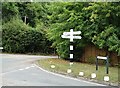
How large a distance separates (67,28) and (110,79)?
1176cm

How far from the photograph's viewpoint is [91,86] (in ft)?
49.7

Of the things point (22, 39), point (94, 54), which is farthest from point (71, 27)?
point (22, 39)

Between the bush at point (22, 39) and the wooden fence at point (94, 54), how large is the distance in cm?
1366

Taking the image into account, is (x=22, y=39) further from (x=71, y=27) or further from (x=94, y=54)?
(x=94, y=54)

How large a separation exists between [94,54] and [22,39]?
15642 millimetres

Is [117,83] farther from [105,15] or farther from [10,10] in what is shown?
[10,10]

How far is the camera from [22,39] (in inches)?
1646

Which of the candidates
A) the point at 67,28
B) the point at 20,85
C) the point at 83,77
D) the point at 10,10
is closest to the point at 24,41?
the point at 10,10

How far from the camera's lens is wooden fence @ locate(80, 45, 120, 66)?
26.8 metres

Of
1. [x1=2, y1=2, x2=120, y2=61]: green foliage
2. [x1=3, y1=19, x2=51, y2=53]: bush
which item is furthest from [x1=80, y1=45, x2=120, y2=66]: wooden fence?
[x1=3, y1=19, x2=51, y2=53]: bush

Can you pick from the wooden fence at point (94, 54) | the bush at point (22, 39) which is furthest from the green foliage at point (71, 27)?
the wooden fence at point (94, 54)

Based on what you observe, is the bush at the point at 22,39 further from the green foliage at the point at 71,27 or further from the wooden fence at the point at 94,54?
the wooden fence at the point at 94,54

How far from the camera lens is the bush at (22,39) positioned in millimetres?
41531

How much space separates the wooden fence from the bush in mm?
13659
